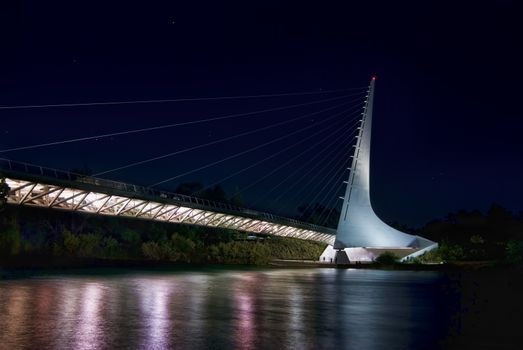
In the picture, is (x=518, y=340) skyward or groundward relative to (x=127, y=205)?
groundward

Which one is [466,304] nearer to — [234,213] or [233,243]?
[234,213]

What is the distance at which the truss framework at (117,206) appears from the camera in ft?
127

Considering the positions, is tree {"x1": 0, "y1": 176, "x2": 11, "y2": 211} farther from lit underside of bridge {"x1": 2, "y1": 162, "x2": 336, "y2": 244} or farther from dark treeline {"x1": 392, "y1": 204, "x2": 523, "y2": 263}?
dark treeline {"x1": 392, "y1": 204, "x2": 523, "y2": 263}

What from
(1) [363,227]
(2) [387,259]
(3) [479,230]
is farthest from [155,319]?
(3) [479,230]

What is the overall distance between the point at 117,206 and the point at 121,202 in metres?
1.57

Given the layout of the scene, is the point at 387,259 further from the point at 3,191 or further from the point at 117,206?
the point at 3,191

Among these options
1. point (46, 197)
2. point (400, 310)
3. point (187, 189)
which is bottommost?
point (400, 310)

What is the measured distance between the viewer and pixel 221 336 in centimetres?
1252

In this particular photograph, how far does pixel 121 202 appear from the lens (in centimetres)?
4578

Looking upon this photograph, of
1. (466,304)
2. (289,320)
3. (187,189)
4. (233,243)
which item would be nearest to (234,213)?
(233,243)

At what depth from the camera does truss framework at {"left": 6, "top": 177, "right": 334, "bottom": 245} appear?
38.7 metres

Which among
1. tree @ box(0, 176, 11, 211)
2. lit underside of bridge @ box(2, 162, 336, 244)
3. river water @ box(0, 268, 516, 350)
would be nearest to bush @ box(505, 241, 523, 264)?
lit underside of bridge @ box(2, 162, 336, 244)

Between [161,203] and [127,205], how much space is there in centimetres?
273

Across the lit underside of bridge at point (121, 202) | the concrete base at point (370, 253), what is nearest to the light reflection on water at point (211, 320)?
the lit underside of bridge at point (121, 202)
